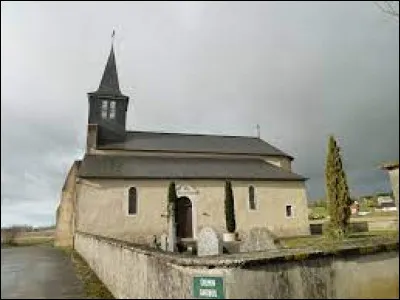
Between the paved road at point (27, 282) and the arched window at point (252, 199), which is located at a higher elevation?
the arched window at point (252, 199)

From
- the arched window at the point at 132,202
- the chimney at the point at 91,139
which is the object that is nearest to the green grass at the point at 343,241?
the arched window at the point at 132,202

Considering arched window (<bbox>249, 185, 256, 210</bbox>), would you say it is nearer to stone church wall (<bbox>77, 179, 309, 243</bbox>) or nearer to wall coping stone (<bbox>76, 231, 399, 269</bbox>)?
stone church wall (<bbox>77, 179, 309, 243</bbox>)

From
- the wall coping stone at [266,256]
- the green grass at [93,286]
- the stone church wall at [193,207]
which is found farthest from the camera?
the stone church wall at [193,207]

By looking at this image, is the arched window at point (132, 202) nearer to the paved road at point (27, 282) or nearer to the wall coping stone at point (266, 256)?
the paved road at point (27, 282)

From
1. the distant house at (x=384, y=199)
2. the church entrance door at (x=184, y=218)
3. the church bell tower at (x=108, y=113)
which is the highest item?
the church bell tower at (x=108, y=113)

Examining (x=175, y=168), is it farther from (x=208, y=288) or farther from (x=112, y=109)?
(x=208, y=288)

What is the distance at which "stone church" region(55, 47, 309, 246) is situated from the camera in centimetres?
2536

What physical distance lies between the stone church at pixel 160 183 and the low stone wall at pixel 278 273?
1848 cm

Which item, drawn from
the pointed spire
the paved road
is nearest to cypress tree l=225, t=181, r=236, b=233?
the paved road

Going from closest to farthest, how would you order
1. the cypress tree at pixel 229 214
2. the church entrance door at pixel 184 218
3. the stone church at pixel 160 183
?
the cypress tree at pixel 229 214 → the stone church at pixel 160 183 → the church entrance door at pixel 184 218

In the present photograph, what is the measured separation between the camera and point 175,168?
95.2 feet

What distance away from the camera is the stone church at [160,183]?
25.4 meters

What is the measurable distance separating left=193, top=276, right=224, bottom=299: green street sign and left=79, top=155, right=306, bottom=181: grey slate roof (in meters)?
21.3

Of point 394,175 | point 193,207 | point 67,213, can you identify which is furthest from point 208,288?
point 67,213
